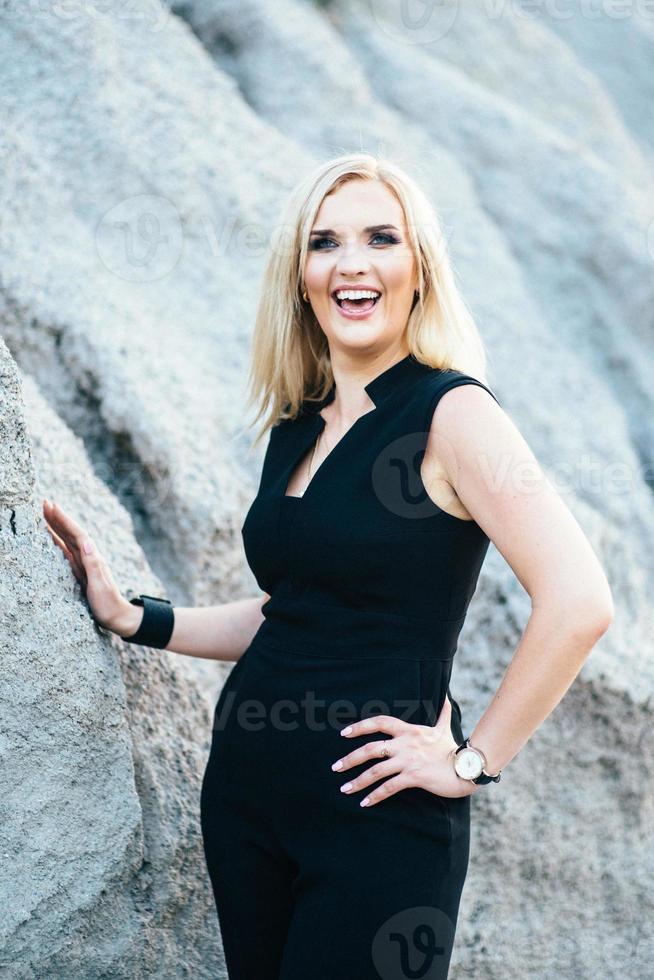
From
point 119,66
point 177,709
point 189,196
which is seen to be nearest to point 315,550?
point 177,709

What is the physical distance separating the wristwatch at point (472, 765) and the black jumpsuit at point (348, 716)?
81 mm

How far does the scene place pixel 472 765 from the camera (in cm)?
186

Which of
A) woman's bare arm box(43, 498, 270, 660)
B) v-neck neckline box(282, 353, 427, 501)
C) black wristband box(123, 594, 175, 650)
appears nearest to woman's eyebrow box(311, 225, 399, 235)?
v-neck neckline box(282, 353, 427, 501)

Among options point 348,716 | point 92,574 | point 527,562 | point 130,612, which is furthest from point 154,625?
point 527,562

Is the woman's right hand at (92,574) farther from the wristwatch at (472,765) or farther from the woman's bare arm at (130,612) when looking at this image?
the wristwatch at (472,765)

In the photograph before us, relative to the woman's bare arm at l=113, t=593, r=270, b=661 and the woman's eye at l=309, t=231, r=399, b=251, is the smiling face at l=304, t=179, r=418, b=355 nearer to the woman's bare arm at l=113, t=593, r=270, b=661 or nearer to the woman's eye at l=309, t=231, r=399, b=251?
the woman's eye at l=309, t=231, r=399, b=251

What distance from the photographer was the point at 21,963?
2.20 m

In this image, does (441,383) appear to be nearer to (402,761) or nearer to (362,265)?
(362,265)

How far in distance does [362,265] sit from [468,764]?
1.02 meters

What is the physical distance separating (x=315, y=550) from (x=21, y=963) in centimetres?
114

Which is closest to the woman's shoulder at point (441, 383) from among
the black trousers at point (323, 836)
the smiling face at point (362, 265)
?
the smiling face at point (362, 265)

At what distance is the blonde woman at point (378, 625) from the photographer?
1.82m

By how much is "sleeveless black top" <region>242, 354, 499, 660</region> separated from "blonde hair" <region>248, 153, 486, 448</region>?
12cm

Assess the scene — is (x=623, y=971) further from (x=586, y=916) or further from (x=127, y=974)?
(x=127, y=974)
